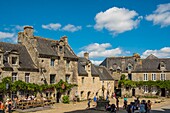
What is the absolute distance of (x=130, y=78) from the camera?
63.9 m

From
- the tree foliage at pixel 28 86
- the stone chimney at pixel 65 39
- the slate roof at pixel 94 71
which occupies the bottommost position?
the tree foliage at pixel 28 86

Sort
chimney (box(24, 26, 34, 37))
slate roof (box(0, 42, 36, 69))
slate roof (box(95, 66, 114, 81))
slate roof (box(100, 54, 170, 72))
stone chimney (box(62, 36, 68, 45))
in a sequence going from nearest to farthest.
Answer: slate roof (box(0, 42, 36, 69)) → chimney (box(24, 26, 34, 37)) → stone chimney (box(62, 36, 68, 45)) → slate roof (box(95, 66, 114, 81)) → slate roof (box(100, 54, 170, 72))

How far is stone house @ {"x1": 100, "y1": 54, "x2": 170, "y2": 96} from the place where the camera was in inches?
2348

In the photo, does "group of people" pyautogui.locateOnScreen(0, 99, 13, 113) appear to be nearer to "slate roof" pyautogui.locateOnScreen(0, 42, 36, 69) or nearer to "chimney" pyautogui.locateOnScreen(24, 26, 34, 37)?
"slate roof" pyautogui.locateOnScreen(0, 42, 36, 69)

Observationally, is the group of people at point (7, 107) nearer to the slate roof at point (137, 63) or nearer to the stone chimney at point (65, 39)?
the stone chimney at point (65, 39)

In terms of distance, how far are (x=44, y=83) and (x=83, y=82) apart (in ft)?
35.0

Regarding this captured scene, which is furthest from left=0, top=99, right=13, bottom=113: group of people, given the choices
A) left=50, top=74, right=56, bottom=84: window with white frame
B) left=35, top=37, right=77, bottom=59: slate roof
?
left=50, top=74, right=56, bottom=84: window with white frame

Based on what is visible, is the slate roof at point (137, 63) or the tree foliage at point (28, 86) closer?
the tree foliage at point (28, 86)

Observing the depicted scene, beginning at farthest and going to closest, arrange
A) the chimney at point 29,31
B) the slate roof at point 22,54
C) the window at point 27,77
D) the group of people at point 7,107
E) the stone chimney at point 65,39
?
the stone chimney at point 65,39, the chimney at point 29,31, the window at point 27,77, the slate roof at point 22,54, the group of people at point 7,107

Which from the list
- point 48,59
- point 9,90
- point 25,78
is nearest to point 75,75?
point 48,59

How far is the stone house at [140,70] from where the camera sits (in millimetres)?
59638

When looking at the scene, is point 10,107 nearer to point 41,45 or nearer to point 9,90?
point 9,90

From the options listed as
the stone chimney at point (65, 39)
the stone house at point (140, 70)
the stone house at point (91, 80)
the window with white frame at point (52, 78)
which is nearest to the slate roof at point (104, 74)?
the stone house at point (91, 80)

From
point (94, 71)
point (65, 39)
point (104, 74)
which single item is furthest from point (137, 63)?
point (65, 39)
